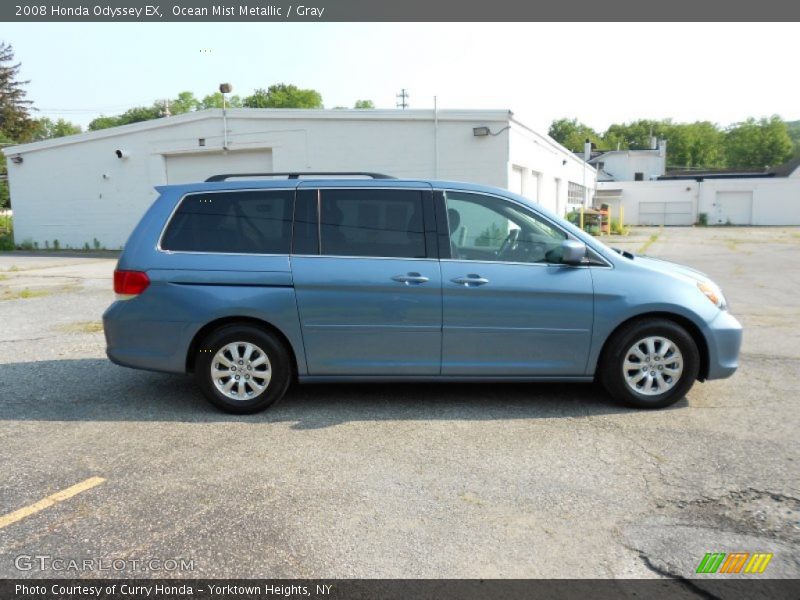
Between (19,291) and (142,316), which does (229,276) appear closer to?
(142,316)

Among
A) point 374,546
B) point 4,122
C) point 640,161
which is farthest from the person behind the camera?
point 640,161

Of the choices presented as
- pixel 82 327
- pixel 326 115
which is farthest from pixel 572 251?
pixel 326 115

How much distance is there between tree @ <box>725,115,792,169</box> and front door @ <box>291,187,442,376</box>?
95.5 meters

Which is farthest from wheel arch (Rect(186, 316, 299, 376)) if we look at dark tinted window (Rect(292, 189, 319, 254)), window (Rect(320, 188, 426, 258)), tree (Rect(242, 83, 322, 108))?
tree (Rect(242, 83, 322, 108))

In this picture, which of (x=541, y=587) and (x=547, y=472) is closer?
(x=541, y=587)

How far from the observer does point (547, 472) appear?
148 inches

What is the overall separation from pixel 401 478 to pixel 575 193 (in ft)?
113

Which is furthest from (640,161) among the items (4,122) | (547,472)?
(547,472)

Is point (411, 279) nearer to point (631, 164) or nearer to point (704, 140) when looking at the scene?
point (631, 164)

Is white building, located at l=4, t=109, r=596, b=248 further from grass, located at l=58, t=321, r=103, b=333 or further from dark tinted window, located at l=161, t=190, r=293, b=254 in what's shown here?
dark tinted window, located at l=161, t=190, r=293, b=254

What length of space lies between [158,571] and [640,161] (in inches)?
2635

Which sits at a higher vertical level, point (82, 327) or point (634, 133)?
point (634, 133)

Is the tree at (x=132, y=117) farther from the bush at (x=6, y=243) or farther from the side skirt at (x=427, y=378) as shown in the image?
the side skirt at (x=427, y=378)

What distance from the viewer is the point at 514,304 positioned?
4.69m
